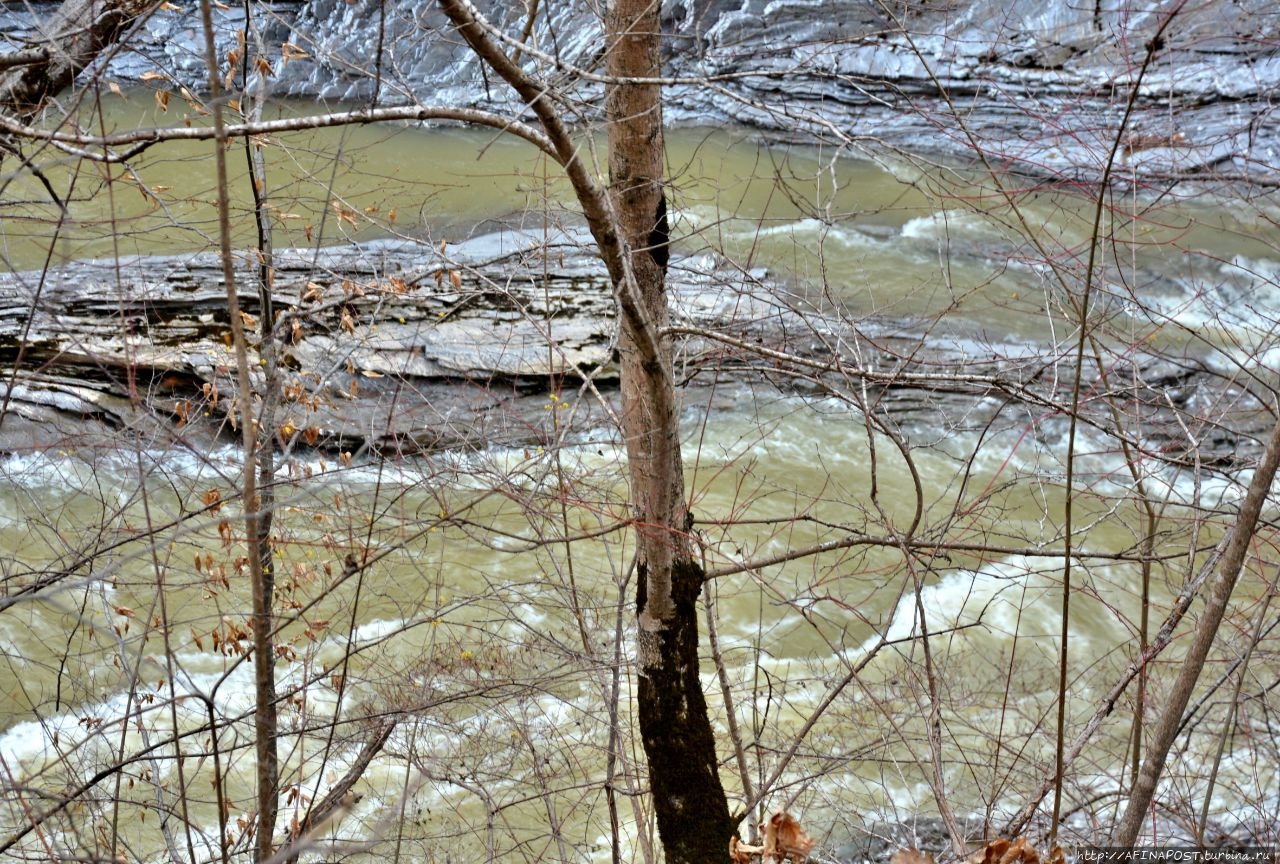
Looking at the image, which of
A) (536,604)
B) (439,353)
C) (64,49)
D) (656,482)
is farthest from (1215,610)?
(439,353)

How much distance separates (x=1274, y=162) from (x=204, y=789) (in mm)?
12780

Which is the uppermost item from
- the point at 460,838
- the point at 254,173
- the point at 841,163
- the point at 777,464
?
the point at 841,163

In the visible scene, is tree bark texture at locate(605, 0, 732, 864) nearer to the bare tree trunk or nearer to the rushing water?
the rushing water

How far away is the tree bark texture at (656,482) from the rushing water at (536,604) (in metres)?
0.17

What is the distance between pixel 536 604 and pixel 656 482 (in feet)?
4.98

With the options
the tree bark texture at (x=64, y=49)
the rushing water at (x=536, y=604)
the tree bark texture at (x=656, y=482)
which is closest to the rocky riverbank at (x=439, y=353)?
the rushing water at (x=536, y=604)

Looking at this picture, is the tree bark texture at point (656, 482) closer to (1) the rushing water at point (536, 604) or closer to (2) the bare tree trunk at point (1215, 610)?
(1) the rushing water at point (536, 604)

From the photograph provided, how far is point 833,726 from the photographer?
499cm

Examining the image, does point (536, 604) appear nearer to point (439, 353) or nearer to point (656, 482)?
point (656, 482)

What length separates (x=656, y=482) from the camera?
3203mm

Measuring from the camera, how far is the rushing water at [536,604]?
131 inches

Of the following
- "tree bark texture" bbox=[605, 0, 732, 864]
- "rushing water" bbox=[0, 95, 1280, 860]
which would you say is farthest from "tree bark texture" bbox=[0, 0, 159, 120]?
"tree bark texture" bbox=[605, 0, 732, 864]

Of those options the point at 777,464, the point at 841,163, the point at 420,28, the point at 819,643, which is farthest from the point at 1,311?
the point at 841,163

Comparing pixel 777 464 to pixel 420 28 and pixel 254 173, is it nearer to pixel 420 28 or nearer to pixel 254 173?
pixel 254 173
